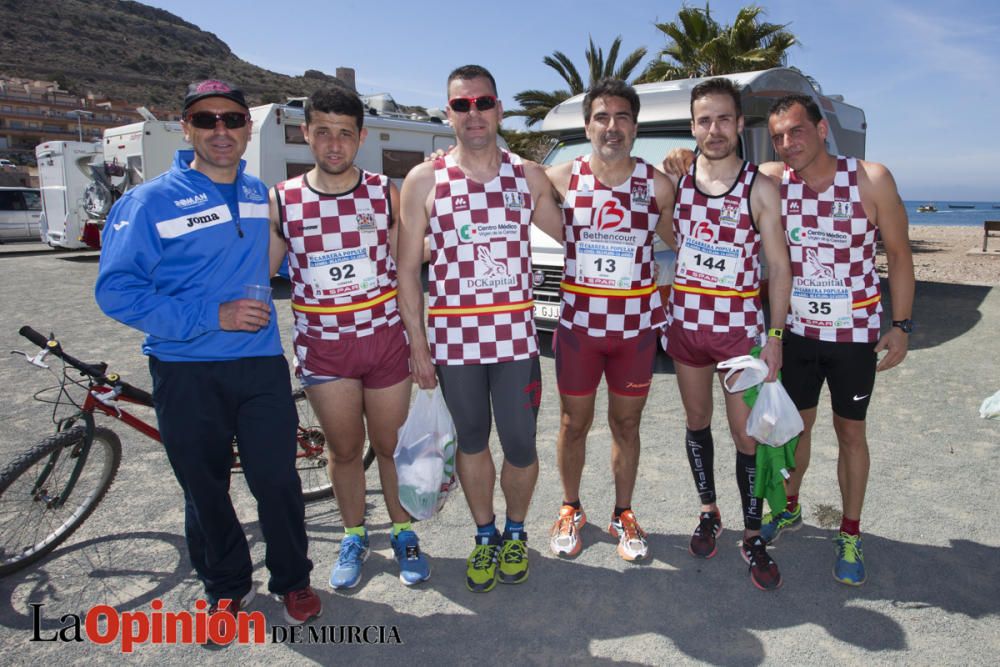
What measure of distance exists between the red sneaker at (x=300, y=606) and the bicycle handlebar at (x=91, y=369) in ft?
4.11

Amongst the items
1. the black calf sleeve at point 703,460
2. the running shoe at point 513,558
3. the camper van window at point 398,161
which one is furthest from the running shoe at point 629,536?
the camper van window at point 398,161

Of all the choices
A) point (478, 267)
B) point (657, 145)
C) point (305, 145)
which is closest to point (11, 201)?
point (305, 145)

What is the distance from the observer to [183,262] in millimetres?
2545

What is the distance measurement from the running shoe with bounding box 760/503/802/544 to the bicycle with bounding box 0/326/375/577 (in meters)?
2.72

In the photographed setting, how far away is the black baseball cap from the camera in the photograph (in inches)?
102

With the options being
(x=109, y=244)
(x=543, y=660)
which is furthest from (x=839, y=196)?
(x=109, y=244)

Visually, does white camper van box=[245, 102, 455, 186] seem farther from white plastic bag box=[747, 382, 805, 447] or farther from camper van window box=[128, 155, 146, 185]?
white plastic bag box=[747, 382, 805, 447]

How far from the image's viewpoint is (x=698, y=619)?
280 centimetres

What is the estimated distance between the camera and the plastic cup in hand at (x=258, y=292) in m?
2.47

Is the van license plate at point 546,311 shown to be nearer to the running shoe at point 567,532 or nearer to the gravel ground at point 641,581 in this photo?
the gravel ground at point 641,581

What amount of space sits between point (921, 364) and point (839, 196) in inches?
178

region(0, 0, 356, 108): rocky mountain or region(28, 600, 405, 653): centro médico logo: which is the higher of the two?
region(0, 0, 356, 108): rocky mountain

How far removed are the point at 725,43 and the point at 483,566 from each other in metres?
18.4

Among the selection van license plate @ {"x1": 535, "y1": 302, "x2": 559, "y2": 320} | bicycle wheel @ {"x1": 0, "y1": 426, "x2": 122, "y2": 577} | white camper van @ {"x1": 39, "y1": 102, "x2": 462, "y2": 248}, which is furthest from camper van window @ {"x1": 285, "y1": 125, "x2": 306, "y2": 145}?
bicycle wheel @ {"x1": 0, "y1": 426, "x2": 122, "y2": 577}
